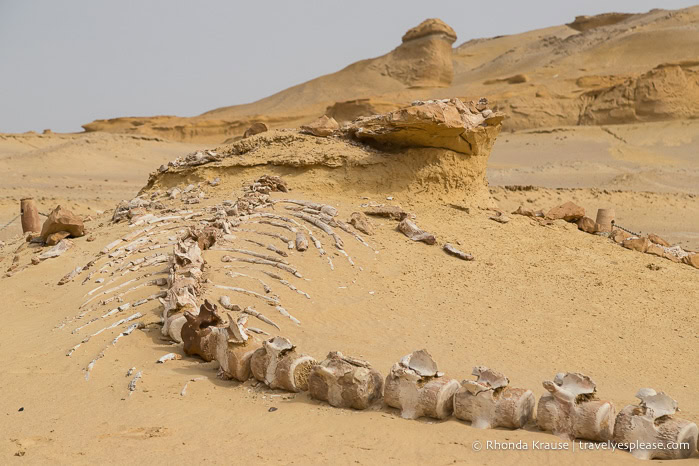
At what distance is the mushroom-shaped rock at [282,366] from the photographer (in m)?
4.45

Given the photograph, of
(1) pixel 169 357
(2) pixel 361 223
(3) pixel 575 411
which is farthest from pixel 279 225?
(3) pixel 575 411

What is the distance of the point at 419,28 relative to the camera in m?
45.5

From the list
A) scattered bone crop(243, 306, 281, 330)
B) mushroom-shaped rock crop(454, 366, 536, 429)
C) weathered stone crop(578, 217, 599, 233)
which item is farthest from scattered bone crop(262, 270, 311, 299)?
weathered stone crop(578, 217, 599, 233)

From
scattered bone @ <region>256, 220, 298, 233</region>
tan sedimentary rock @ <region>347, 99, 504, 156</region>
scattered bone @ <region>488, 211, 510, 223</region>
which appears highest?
tan sedimentary rock @ <region>347, 99, 504, 156</region>

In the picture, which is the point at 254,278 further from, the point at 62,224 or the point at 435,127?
the point at 62,224

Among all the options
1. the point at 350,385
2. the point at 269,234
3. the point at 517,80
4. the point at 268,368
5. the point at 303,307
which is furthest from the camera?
the point at 517,80

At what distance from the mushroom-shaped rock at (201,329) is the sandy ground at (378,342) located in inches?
4.0

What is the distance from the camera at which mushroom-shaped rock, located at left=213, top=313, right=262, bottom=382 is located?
15.3 feet

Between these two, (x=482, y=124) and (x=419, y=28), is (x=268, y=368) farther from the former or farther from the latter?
(x=419, y=28)

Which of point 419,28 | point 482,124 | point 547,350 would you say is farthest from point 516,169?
point 419,28

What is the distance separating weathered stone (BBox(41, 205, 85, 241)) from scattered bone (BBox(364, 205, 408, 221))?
3.54m

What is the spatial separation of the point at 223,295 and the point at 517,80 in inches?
1287

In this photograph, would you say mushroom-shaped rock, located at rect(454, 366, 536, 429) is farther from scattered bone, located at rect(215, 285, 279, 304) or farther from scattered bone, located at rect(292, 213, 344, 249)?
scattered bone, located at rect(292, 213, 344, 249)

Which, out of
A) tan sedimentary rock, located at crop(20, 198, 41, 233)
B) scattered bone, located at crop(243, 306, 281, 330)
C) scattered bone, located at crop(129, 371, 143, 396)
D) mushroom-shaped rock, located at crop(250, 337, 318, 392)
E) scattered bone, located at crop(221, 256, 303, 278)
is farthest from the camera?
tan sedimentary rock, located at crop(20, 198, 41, 233)
